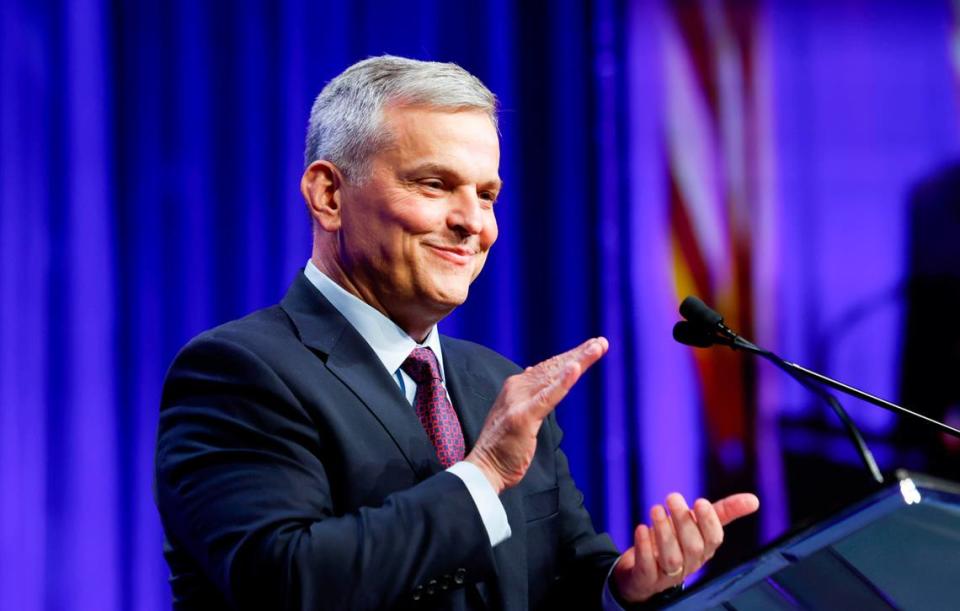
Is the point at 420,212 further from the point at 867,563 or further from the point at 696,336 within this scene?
the point at 867,563

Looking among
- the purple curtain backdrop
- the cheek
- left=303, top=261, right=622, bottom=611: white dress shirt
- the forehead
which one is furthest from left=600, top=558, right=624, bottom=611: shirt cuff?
the purple curtain backdrop

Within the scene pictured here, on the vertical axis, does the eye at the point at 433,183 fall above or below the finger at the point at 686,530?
above

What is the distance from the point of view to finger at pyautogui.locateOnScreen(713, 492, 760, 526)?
123cm

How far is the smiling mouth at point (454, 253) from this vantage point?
140 centimetres

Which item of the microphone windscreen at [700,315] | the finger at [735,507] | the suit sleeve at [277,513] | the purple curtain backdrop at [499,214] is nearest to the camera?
the suit sleeve at [277,513]

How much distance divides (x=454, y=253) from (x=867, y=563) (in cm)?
76

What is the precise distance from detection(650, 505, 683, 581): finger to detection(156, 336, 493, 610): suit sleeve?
26cm

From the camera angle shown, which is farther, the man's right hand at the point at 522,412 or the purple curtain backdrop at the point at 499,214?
the purple curtain backdrop at the point at 499,214

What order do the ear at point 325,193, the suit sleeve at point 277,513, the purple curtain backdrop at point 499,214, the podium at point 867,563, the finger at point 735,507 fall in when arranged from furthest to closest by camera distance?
the purple curtain backdrop at point 499,214
the ear at point 325,193
the finger at point 735,507
the suit sleeve at point 277,513
the podium at point 867,563

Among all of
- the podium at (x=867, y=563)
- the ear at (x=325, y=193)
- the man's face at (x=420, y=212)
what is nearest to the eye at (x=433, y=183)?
the man's face at (x=420, y=212)

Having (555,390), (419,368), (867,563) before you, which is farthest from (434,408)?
(867,563)

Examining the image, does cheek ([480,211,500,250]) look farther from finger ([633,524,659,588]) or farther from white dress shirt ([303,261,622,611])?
finger ([633,524,659,588])

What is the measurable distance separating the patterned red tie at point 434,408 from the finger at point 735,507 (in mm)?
344

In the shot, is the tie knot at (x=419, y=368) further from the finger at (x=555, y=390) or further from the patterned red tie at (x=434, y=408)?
the finger at (x=555, y=390)
